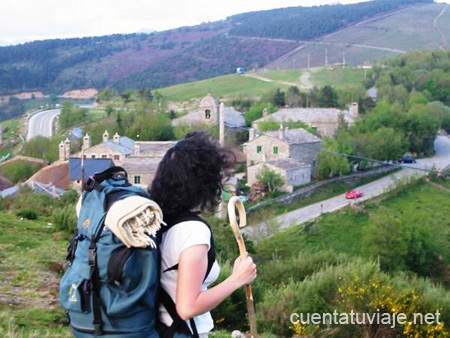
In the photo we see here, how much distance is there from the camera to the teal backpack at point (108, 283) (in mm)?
2727

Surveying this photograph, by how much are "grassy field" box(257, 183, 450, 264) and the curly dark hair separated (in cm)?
1818

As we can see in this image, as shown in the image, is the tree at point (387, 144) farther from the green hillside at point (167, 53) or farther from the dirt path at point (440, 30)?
the dirt path at point (440, 30)

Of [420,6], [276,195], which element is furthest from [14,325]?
[420,6]

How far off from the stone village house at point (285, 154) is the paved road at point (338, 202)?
5.77ft

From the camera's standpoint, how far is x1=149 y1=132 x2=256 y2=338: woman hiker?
2844 millimetres

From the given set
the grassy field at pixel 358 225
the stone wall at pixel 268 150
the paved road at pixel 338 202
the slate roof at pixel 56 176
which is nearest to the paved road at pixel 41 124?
the slate roof at pixel 56 176

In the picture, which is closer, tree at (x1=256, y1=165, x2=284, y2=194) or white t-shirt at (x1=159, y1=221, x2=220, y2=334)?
white t-shirt at (x1=159, y1=221, x2=220, y2=334)

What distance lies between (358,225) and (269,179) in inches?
179

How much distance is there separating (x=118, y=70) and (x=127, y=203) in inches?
3786

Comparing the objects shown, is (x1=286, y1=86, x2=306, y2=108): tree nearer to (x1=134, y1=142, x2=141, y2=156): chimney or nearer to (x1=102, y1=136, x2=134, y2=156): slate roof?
(x1=102, y1=136, x2=134, y2=156): slate roof

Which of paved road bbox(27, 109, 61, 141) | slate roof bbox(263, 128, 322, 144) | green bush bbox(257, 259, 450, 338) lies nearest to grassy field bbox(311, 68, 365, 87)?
paved road bbox(27, 109, 61, 141)

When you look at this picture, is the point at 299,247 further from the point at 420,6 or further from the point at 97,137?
the point at 420,6

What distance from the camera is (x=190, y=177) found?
9.84ft

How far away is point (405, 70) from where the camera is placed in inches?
2522
